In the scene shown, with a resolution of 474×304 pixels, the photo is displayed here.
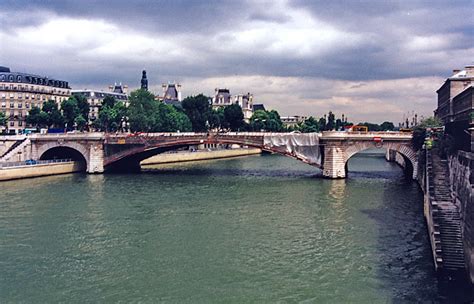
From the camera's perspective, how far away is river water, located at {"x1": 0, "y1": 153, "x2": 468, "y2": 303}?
69.6 feet

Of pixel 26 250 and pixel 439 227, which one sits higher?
pixel 439 227

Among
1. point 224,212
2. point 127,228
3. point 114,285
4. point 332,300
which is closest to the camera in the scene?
point 332,300

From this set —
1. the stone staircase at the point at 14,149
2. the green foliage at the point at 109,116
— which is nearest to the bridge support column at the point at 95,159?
the stone staircase at the point at 14,149

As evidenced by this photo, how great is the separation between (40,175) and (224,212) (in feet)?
107

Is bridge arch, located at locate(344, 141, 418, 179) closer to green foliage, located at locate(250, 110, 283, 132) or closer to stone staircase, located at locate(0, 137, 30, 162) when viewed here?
stone staircase, located at locate(0, 137, 30, 162)

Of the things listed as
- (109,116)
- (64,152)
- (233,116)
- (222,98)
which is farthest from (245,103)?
(64,152)

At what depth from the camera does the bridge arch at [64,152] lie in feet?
225

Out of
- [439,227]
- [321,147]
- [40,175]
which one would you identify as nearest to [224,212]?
[439,227]

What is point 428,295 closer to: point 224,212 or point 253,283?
point 253,283

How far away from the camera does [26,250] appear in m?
27.1

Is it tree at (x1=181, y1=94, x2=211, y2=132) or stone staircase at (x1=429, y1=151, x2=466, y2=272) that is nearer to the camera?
stone staircase at (x1=429, y1=151, x2=466, y2=272)

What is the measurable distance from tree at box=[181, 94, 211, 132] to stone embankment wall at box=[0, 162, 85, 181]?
151 ft

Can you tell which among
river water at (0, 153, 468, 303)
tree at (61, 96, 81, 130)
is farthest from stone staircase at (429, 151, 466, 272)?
tree at (61, 96, 81, 130)

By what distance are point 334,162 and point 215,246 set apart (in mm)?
33097
